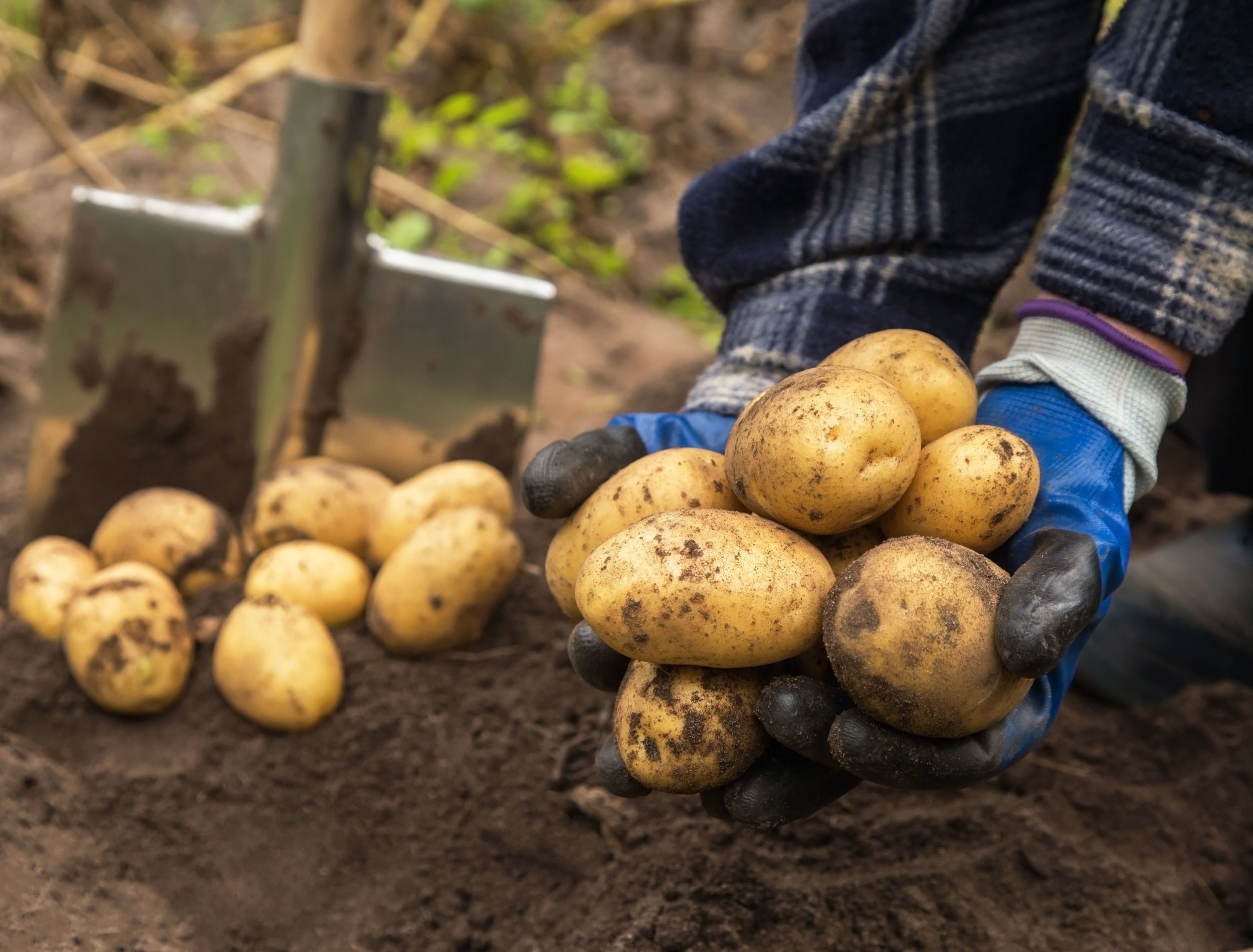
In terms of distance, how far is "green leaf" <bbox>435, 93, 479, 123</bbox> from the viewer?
432 cm

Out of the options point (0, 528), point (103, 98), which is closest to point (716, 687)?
point (0, 528)

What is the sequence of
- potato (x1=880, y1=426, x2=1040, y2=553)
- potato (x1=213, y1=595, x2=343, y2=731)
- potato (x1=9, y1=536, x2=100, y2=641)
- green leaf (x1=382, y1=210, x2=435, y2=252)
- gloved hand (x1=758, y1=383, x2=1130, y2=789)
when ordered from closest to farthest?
gloved hand (x1=758, y1=383, x2=1130, y2=789) → potato (x1=880, y1=426, x2=1040, y2=553) → potato (x1=213, y1=595, x2=343, y2=731) → potato (x1=9, y1=536, x2=100, y2=641) → green leaf (x1=382, y1=210, x2=435, y2=252)

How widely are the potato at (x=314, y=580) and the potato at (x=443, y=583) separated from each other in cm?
6

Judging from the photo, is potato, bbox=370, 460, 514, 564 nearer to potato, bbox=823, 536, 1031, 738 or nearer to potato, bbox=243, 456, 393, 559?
potato, bbox=243, 456, 393, 559

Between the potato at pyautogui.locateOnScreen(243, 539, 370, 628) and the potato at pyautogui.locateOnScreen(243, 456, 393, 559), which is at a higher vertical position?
the potato at pyautogui.locateOnScreen(243, 456, 393, 559)

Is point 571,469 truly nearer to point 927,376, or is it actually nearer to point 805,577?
point 805,577

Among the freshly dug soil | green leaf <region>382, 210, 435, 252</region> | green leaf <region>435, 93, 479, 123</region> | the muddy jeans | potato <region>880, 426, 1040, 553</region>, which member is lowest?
the freshly dug soil

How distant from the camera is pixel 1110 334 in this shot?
1.42 metres

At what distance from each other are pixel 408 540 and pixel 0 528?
112cm

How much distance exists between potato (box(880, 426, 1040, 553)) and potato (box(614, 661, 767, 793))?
276 mm

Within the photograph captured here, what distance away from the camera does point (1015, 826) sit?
1.64 metres

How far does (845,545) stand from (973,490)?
0.56ft

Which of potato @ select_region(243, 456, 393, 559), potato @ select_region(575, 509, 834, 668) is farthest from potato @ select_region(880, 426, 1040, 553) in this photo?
potato @ select_region(243, 456, 393, 559)

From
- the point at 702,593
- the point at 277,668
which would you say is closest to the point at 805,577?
the point at 702,593
